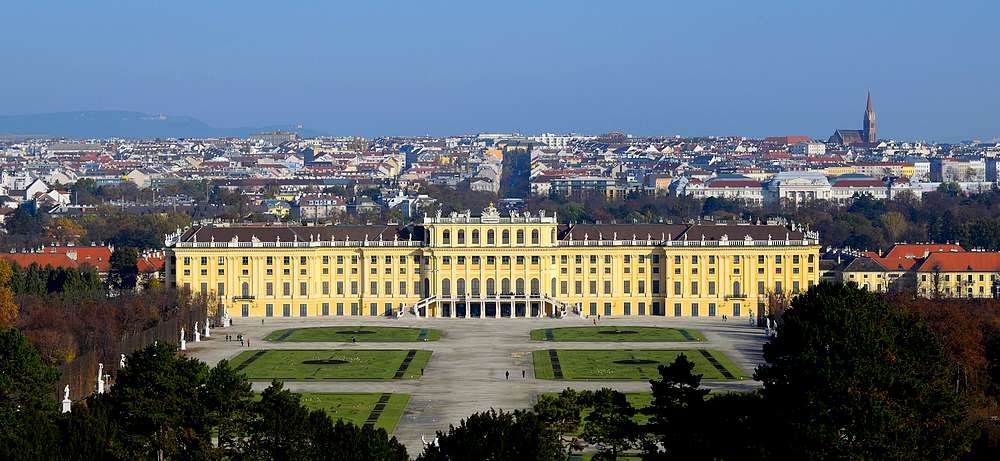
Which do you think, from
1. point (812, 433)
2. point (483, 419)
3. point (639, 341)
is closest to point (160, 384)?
point (483, 419)

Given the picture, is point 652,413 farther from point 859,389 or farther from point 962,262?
point 962,262

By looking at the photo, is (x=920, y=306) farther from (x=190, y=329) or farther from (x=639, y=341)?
(x=190, y=329)

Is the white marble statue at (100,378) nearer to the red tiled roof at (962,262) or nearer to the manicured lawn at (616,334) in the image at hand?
the manicured lawn at (616,334)

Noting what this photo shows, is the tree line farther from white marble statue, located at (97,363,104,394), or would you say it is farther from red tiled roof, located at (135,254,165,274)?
red tiled roof, located at (135,254,165,274)

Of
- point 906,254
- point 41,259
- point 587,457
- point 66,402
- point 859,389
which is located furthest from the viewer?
point 906,254

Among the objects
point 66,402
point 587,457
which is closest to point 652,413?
point 587,457

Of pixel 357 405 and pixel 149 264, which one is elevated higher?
pixel 149 264

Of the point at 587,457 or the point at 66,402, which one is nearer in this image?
the point at 587,457

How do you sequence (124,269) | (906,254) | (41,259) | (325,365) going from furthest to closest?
(906,254) → (41,259) → (124,269) → (325,365)
